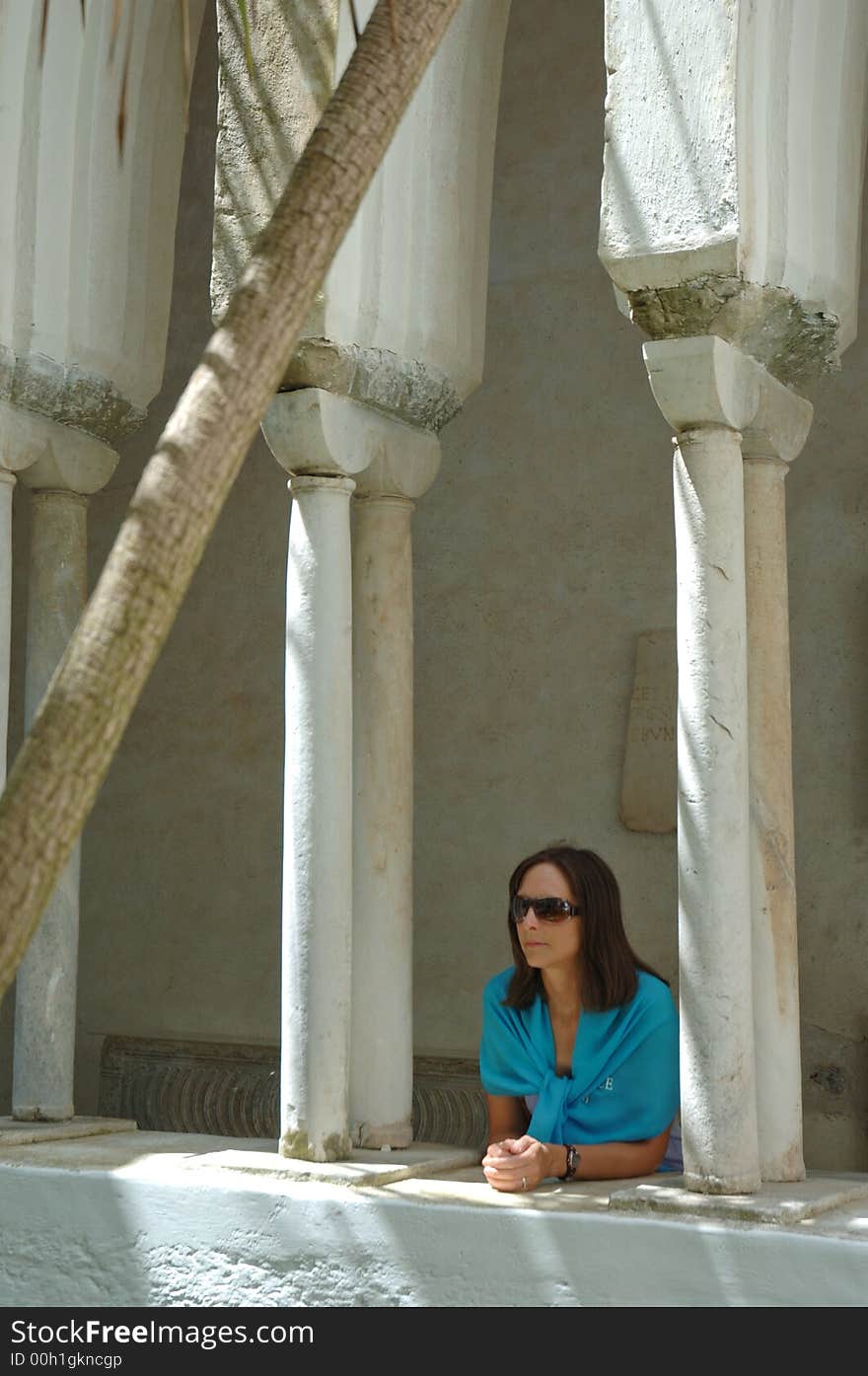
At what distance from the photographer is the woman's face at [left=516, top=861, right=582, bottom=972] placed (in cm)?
427

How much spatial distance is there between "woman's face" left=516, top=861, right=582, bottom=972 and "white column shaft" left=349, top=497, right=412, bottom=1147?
557 millimetres

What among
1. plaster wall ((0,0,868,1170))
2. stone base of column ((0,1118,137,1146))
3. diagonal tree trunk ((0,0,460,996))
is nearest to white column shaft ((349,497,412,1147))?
stone base of column ((0,1118,137,1146))

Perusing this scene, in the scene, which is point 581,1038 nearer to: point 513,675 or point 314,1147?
point 314,1147

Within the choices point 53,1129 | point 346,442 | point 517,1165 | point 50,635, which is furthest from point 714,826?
point 50,635

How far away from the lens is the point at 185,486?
2588 millimetres

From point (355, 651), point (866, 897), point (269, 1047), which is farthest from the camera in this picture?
point (269, 1047)

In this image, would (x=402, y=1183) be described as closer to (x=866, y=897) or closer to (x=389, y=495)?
(x=389, y=495)

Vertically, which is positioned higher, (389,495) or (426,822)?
(389,495)

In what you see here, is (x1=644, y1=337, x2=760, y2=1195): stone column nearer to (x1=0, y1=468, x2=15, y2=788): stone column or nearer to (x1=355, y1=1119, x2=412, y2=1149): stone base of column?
(x1=355, y1=1119, x2=412, y2=1149): stone base of column

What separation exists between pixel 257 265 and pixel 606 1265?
2218 millimetres

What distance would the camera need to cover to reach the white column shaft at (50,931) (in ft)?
17.4

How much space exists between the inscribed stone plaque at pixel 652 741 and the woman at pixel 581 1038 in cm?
203
